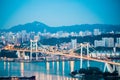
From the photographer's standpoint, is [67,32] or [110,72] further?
[67,32]

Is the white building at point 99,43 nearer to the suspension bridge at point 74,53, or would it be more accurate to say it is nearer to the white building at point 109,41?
the white building at point 109,41

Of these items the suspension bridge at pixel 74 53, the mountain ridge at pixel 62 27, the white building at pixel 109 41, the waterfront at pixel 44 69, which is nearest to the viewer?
the waterfront at pixel 44 69

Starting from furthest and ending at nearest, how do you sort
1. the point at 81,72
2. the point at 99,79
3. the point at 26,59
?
1. the point at 26,59
2. the point at 81,72
3. the point at 99,79

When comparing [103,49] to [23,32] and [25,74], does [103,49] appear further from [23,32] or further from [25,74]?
[25,74]

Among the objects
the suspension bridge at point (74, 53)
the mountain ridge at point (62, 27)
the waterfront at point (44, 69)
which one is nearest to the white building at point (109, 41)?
the mountain ridge at point (62, 27)

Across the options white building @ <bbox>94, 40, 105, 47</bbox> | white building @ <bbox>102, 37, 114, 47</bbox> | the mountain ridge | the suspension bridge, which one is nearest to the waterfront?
the suspension bridge

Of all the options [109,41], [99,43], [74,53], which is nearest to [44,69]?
[74,53]

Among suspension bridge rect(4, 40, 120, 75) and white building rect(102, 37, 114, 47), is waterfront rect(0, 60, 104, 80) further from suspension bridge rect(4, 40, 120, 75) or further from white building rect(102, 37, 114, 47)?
white building rect(102, 37, 114, 47)

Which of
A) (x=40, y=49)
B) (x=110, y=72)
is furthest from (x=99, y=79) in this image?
(x=40, y=49)
